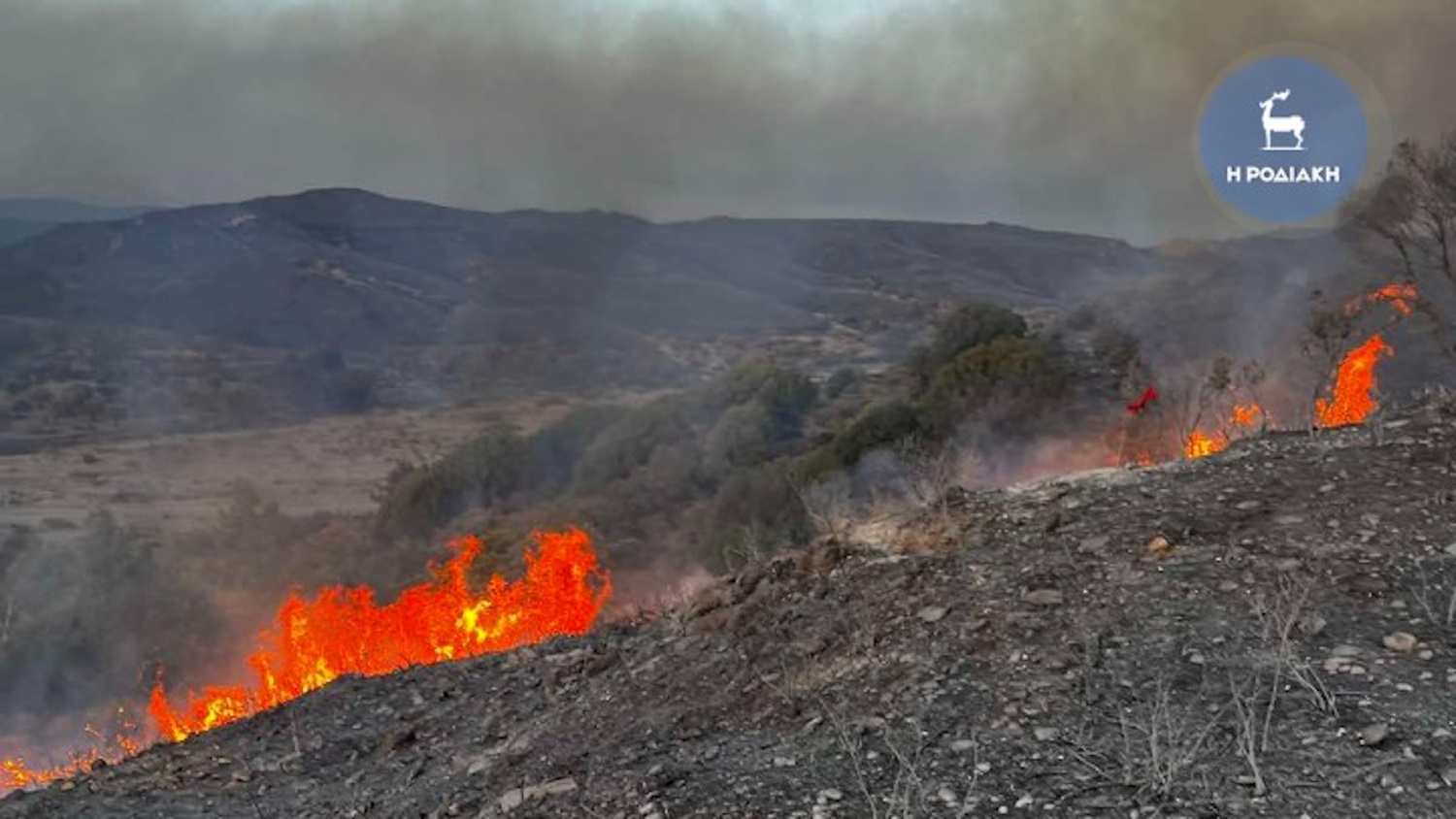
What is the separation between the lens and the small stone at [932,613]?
686cm

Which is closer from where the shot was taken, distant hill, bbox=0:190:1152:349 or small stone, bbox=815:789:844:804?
small stone, bbox=815:789:844:804

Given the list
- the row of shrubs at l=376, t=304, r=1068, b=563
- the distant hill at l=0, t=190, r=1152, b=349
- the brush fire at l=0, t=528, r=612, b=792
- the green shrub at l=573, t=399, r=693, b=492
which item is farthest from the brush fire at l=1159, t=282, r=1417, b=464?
the distant hill at l=0, t=190, r=1152, b=349

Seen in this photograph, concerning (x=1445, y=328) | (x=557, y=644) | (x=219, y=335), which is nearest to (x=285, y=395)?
(x=219, y=335)

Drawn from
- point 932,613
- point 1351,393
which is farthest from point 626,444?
point 932,613

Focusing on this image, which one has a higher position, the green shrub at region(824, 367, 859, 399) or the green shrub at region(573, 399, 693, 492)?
the green shrub at region(824, 367, 859, 399)

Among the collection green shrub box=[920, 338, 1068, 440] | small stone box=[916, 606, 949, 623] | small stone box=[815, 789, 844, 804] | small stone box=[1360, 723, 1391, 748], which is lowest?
green shrub box=[920, 338, 1068, 440]

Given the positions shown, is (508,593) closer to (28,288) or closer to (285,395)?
(285,395)

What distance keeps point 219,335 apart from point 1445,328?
270 ft

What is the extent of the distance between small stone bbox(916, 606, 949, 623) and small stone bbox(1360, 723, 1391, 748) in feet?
7.45

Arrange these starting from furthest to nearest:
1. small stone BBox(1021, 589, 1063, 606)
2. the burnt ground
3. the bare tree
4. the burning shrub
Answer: the burning shrub
the bare tree
small stone BBox(1021, 589, 1063, 606)
the burnt ground

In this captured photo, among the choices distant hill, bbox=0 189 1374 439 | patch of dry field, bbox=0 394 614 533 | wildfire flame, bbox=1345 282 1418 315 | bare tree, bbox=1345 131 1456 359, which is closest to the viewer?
bare tree, bbox=1345 131 1456 359

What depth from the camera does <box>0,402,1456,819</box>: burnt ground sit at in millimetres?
5133

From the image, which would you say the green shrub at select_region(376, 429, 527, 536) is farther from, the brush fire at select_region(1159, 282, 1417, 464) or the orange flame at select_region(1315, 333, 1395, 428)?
the orange flame at select_region(1315, 333, 1395, 428)

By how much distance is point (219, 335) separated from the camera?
92625 millimetres
